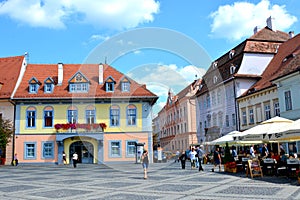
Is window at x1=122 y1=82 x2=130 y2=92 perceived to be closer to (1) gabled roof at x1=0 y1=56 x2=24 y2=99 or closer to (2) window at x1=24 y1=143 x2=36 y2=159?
(2) window at x1=24 y1=143 x2=36 y2=159

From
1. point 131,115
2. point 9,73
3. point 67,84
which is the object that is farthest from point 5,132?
point 131,115

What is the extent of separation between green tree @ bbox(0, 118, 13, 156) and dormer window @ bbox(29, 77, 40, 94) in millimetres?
3654

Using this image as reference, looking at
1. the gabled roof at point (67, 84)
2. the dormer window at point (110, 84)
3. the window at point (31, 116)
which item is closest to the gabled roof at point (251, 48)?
the gabled roof at point (67, 84)

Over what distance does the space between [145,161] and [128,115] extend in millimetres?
16369

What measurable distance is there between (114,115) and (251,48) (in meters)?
16.4

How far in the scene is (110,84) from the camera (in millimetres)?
32812

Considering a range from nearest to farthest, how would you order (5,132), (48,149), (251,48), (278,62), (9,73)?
1. (5,132)
2. (48,149)
3. (278,62)
4. (9,73)
5. (251,48)

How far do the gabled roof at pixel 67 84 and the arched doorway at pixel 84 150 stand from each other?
4.65m

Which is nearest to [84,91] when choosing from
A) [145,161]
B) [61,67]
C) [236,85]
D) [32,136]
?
[61,67]

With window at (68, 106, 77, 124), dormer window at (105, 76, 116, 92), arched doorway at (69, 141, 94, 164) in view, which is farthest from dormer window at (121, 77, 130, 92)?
arched doorway at (69, 141, 94, 164)

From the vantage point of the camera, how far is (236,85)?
35312mm

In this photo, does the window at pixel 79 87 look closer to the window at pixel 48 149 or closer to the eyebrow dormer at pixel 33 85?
the eyebrow dormer at pixel 33 85

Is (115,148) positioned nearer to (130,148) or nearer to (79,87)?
(130,148)

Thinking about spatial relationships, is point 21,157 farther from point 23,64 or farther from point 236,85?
point 236,85
